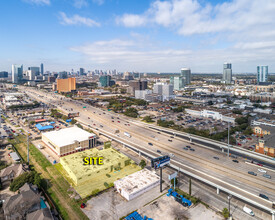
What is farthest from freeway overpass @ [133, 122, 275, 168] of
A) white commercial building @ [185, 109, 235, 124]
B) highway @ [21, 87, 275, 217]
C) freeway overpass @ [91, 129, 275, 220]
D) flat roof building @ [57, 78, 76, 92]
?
flat roof building @ [57, 78, 76, 92]

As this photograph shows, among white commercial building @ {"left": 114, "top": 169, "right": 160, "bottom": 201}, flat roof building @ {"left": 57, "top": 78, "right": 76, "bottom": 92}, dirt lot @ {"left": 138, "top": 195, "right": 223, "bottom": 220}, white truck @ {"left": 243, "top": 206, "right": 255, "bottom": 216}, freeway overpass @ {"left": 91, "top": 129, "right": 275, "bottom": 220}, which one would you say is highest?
flat roof building @ {"left": 57, "top": 78, "right": 76, "bottom": 92}

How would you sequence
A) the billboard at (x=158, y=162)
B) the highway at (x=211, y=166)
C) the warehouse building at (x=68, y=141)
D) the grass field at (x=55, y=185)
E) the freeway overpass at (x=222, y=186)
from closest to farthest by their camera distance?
the freeway overpass at (x=222, y=186) → the grass field at (x=55, y=185) → the highway at (x=211, y=166) → the billboard at (x=158, y=162) → the warehouse building at (x=68, y=141)

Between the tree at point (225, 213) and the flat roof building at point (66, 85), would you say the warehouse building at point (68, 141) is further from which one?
the flat roof building at point (66, 85)

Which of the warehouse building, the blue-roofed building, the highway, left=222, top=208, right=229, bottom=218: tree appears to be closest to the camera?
left=222, top=208, right=229, bottom=218: tree

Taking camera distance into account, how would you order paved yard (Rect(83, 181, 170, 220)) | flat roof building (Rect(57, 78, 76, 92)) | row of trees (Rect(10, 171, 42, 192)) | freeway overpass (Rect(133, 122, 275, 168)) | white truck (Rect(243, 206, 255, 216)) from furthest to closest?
flat roof building (Rect(57, 78, 76, 92))
freeway overpass (Rect(133, 122, 275, 168))
row of trees (Rect(10, 171, 42, 192))
paved yard (Rect(83, 181, 170, 220))
white truck (Rect(243, 206, 255, 216))

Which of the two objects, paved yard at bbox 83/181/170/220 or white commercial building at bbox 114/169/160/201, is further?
white commercial building at bbox 114/169/160/201

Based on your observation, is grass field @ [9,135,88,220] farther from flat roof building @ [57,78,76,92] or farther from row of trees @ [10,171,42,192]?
flat roof building @ [57,78,76,92]

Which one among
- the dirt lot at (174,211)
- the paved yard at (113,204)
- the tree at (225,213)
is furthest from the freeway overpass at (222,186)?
the paved yard at (113,204)
